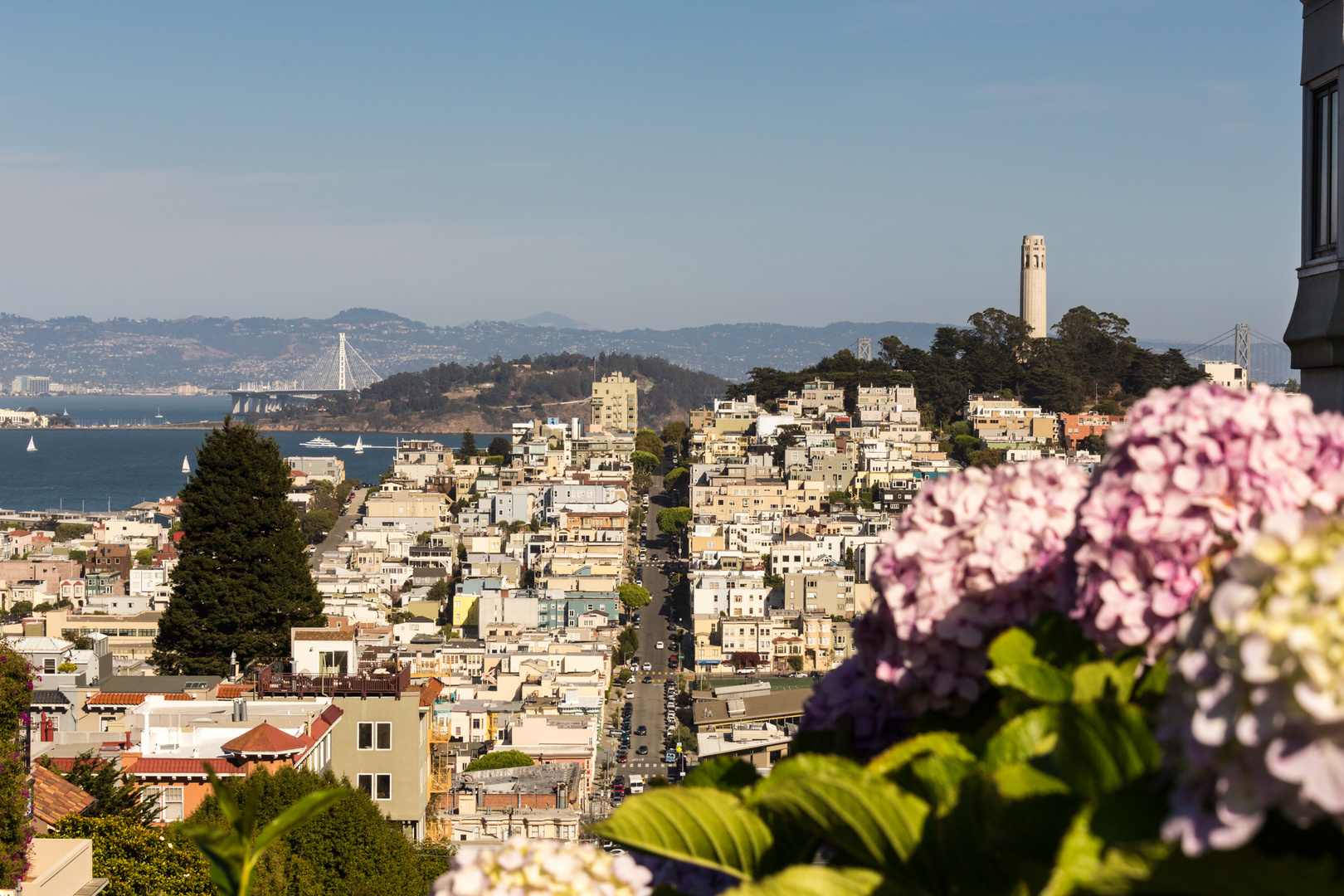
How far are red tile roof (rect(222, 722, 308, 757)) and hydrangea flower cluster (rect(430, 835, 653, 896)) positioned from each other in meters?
5.29

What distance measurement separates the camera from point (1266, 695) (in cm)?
55

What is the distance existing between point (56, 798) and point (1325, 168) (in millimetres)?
4925

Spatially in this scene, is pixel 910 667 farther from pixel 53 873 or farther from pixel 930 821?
pixel 53 873

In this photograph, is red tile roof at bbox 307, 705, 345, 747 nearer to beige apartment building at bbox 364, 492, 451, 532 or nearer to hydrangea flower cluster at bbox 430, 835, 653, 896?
hydrangea flower cluster at bbox 430, 835, 653, 896

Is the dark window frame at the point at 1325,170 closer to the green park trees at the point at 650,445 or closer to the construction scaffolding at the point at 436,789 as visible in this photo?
the construction scaffolding at the point at 436,789

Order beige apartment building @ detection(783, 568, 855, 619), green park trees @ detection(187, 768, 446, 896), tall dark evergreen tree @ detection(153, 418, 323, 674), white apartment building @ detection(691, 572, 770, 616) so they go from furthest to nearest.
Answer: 1. white apartment building @ detection(691, 572, 770, 616)
2. beige apartment building @ detection(783, 568, 855, 619)
3. tall dark evergreen tree @ detection(153, 418, 323, 674)
4. green park trees @ detection(187, 768, 446, 896)

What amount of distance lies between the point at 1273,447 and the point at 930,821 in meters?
0.30

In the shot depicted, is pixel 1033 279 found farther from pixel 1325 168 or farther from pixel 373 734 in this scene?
pixel 1325 168

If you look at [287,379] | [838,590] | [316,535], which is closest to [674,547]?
[838,590]

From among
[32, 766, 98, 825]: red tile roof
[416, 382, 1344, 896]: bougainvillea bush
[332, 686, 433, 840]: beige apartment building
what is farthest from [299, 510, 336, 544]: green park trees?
[416, 382, 1344, 896]: bougainvillea bush

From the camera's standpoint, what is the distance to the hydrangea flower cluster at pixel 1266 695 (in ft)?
1.75

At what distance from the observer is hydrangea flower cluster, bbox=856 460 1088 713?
958mm

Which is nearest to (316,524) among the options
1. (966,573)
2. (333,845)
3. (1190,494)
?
(333,845)

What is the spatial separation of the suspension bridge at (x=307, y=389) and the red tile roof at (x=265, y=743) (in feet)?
365
